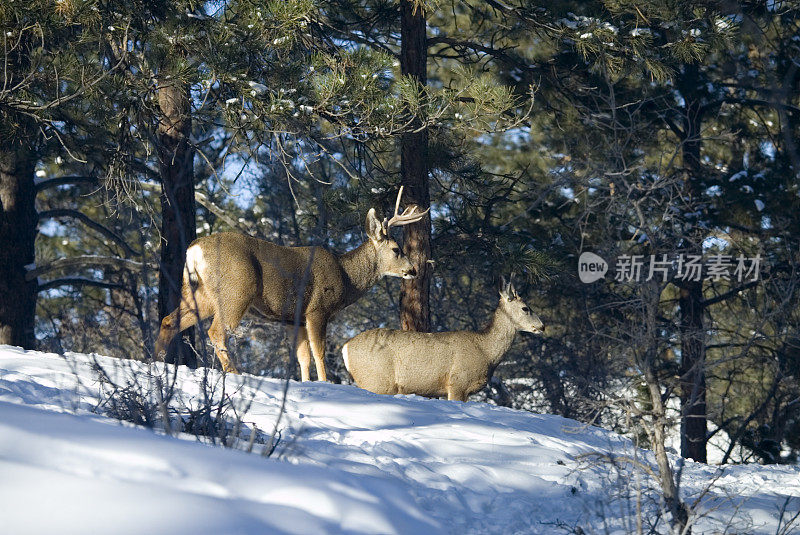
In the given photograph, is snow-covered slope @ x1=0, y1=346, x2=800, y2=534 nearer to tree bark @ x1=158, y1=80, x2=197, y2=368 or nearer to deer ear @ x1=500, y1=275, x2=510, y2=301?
deer ear @ x1=500, y1=275, x2=510, y2=301

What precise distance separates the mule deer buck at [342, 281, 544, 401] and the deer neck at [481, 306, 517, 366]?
42 mm

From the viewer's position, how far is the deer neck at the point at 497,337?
9.40 m

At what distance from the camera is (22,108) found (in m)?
9.04

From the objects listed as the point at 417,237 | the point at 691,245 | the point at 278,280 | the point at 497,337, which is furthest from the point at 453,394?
the point at 691,245

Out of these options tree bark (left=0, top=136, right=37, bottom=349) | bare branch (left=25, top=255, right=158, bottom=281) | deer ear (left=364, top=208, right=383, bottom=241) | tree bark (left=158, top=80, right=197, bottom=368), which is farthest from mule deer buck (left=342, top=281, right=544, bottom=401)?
tree bark (left=0, top=136, right=37, bottom=349)

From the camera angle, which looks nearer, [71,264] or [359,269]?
[359,269]

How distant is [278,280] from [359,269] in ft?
3.35

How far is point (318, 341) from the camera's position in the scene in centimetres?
910

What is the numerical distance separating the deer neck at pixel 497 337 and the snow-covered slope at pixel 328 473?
1.22 m

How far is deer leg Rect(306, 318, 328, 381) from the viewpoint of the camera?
29.7 ft

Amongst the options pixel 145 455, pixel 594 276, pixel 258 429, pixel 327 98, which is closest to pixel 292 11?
pixel 327 98

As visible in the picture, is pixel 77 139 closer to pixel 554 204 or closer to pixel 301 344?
pixel 301 344

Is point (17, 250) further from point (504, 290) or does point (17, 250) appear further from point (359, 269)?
point (504, 290)

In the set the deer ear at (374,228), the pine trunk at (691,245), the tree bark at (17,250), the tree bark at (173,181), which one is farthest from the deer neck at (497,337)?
the tree bark at (17,250)
